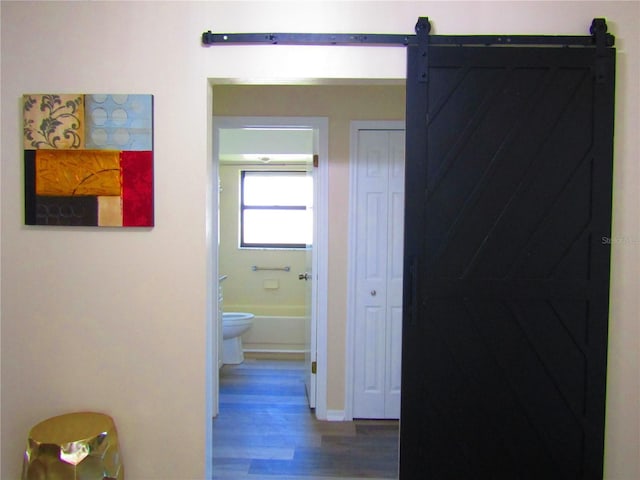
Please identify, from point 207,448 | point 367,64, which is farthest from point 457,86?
point 207,448

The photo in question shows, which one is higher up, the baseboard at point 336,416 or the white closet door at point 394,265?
the white closet door at point 394,265

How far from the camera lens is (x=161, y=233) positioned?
2.05 m

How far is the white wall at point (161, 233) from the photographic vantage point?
2.01 meters

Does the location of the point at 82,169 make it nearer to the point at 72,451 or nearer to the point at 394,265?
the point at 72,451

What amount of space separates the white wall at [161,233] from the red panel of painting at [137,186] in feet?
0.14

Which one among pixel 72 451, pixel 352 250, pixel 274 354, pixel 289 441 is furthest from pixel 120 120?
pixel 274 354

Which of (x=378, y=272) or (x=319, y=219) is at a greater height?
(x=319, y=219)

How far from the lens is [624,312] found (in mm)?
2016

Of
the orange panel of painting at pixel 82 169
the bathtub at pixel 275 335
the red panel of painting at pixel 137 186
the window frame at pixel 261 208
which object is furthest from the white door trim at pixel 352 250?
the window frame at pixel 261 208

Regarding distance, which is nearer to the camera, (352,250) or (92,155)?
(92,155)

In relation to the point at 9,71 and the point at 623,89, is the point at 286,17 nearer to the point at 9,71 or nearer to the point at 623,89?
the point at 9,71

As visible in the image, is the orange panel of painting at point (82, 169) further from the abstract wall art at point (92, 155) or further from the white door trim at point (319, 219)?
the white door trim at point (319, 219)

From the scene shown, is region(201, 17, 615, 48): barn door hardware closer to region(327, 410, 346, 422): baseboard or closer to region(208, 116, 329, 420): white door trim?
region(208, 116, 329, 420): white door trim

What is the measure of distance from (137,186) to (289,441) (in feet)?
6.16
